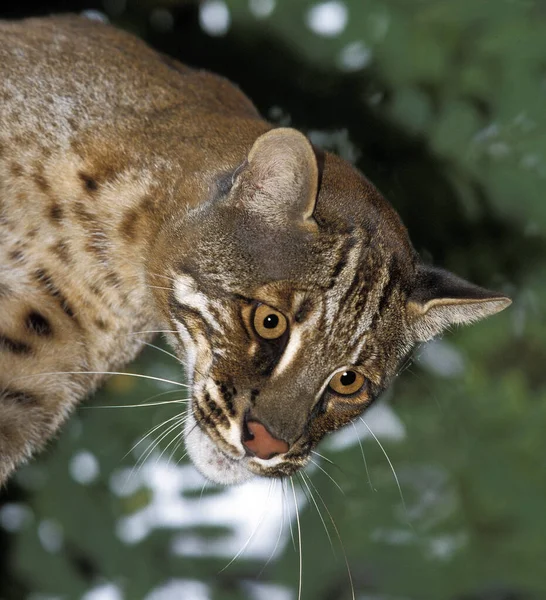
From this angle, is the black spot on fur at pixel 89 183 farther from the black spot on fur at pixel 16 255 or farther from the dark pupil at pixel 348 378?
the dark pupil at pixel 348 378

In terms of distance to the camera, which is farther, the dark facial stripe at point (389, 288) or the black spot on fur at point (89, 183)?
the black spot on fur at point (89, 183)

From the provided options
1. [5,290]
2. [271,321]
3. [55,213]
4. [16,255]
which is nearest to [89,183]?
[55,213]

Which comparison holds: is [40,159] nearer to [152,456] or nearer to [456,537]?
[152,456]

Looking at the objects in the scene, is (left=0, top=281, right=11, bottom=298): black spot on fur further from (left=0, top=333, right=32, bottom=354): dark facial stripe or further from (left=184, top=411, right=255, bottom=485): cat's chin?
(left=184, top=411, right=255, bottom=485): cat's chin

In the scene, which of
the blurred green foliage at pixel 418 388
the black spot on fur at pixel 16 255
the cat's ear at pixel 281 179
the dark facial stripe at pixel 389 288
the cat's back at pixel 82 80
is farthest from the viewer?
the blurred green foliage at pixel 418 388

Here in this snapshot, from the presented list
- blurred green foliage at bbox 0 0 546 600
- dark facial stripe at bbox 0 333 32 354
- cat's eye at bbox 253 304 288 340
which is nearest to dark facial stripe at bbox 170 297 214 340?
cat's eye at bbox 253 304 288 340

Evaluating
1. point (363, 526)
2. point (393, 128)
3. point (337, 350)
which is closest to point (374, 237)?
point (337, 350)

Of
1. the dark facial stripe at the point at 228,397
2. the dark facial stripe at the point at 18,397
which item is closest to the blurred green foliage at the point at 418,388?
the dark facial stripe at the point at 18,397
